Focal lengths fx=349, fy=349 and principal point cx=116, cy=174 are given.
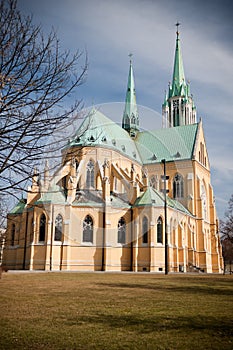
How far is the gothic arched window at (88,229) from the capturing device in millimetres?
41469

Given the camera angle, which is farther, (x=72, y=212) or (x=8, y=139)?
(x=72, y=212)

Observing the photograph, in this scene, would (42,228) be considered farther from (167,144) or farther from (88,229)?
(167,144)

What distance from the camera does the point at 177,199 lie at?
56438 millimetres

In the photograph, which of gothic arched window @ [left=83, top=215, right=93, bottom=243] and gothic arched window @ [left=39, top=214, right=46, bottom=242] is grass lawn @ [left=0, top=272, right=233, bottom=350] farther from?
gothic arched window @ [left=83, top=215, right=93, bottom=243]

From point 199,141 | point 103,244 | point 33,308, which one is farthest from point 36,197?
point 33,308

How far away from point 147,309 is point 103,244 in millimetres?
31066

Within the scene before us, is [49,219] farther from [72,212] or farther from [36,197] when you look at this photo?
[36,197]

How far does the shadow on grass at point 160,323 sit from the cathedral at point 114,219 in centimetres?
2286

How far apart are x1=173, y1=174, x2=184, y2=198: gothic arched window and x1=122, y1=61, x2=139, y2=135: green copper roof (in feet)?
50.8

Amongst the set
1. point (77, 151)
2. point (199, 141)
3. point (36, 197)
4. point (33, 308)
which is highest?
point (199, 141)

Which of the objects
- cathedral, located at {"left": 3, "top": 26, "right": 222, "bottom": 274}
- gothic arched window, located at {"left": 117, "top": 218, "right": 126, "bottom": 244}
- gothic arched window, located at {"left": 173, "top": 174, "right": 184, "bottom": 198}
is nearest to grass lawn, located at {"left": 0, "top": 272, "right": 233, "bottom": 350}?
Result: cathedral, located at {"left": 3, "top": 26, "right": 222, "bottom": 274}

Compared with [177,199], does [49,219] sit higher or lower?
lower

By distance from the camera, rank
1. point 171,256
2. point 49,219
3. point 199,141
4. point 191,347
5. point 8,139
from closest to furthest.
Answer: point 191,347
point 8,139
point 49,219
point 171,256
point 199,141

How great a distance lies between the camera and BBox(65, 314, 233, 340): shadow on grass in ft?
25.4
